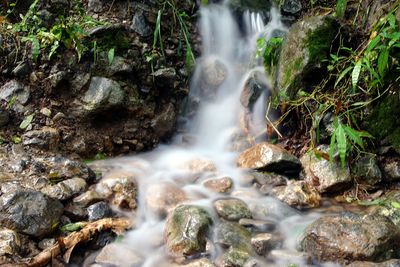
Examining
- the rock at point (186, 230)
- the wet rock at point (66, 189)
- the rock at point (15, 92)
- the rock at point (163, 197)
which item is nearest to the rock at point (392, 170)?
the rock at point (186, 230)

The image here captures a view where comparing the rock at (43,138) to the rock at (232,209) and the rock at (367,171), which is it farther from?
the rock at (367,171)

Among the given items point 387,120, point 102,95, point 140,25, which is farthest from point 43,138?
point 387,120

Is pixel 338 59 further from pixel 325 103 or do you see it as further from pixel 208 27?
pixel 208 27

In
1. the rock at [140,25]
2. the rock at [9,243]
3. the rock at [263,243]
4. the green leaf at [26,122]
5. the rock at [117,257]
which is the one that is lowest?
the rock at [263,243]

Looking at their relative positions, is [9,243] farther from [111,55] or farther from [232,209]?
[111,55]

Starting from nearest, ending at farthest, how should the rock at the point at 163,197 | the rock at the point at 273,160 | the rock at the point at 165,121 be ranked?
the rock at the point at 163,197 → the rock at the point at 273,160 → the rock at the point at 165,121

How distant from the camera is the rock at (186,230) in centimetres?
307

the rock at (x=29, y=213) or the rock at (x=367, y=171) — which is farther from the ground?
the rock at (x=29, y=213)

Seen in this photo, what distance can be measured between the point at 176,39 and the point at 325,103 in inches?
100

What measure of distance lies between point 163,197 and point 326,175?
183 centimetres

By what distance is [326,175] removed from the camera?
4020mm

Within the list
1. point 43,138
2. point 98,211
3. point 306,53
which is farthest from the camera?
point 306,53

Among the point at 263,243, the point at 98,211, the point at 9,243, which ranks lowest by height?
the point at 263,243

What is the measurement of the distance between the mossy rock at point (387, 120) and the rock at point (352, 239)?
3.98 feet
